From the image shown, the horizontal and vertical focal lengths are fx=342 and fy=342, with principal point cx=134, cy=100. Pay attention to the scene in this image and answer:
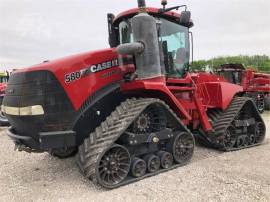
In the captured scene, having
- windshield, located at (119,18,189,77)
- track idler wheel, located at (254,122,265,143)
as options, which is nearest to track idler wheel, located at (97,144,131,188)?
windshield, located at (119,18,189,77)

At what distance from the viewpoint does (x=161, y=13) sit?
6.26 metres

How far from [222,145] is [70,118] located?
145 inches

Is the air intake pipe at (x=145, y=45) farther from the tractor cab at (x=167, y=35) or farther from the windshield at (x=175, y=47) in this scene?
the windshield at (x=175, y=47)

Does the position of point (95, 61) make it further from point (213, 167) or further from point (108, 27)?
point (213, 167)

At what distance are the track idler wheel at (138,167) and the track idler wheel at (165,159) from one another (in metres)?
0.44

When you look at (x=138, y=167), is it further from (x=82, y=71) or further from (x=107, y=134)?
(x=82, y=71)

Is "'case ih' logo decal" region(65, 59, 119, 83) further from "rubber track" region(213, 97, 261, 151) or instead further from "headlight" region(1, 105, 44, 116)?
"rubber track" region(213, 97, 261, 151)

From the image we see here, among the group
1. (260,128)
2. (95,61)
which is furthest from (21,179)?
(260,128)

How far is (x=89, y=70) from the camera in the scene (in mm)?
5352

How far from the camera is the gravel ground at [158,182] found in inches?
187

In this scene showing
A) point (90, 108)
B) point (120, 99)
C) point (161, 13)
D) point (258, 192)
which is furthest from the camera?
point (161, 13)

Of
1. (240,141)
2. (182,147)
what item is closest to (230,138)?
(240,141)

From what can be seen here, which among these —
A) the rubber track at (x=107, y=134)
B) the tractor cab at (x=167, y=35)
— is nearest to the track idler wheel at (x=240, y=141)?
the tractor cab at (x=167, y=35)

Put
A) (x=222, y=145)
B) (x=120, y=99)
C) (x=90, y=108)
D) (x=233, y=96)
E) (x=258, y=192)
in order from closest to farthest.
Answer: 1. (x=258, y=192)
2. (x=90, y=108)
3. (x=120, y=99)
4. (x=222, y=145)
5. (x=233, y=96)
